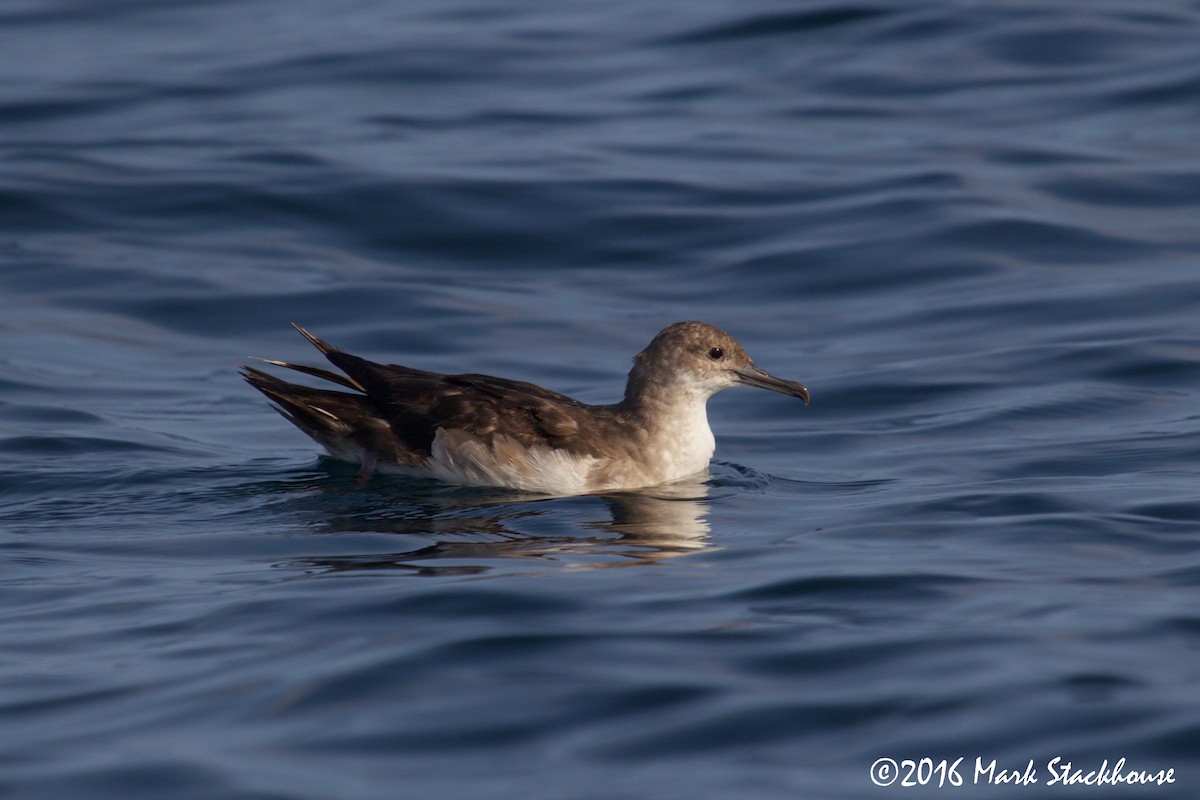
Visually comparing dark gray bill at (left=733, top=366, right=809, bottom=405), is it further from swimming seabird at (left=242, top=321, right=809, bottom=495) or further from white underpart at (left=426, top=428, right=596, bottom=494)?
white underpart at (left=426, top=428, right=596, bottom=494)

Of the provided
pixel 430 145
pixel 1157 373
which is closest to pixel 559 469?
pixel 1157 373

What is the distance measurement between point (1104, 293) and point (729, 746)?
9.37 meters

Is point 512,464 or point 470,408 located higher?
point 470,408

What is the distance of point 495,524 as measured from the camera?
9.09 meters

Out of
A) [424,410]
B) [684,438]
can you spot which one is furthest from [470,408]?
[684,438]

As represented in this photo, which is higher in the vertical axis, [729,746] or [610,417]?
[610,417]

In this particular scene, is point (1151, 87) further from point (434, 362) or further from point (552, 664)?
point (552, 664)

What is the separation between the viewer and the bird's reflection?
826cm

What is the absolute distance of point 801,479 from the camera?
10.4 meters

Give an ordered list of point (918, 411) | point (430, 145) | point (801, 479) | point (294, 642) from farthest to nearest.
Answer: point (430, 145), point (918, 411), point (801, 479), point (294, 642)

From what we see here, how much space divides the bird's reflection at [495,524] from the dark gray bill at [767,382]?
2.21 feet

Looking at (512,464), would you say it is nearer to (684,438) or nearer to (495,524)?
(495,524)

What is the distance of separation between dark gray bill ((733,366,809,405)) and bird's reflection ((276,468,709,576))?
0.67 meters

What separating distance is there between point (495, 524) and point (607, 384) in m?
4.05
